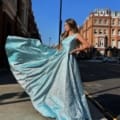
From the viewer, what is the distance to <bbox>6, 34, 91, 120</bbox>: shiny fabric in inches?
326

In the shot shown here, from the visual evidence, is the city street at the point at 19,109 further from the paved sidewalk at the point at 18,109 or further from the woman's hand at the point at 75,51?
the woman's hand at the point at 75,51

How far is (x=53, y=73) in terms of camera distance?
8711 mm

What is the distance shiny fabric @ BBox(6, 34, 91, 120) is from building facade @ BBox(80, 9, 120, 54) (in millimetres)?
132999

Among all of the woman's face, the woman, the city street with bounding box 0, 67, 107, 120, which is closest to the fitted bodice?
the woman

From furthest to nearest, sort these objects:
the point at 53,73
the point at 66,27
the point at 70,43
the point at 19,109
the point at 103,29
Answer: the point at 103,29, the point at 19,109, the point at 53,73, the point at 66,27, the point at 70,43

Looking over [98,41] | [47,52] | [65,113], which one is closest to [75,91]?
[65,113]

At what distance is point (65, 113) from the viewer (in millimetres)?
8195

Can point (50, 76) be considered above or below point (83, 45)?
below

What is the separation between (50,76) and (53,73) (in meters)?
0.09

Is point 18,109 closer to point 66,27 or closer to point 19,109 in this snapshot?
point 19,109

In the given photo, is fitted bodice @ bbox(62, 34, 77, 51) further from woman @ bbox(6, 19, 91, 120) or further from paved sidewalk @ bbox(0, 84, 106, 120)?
paved sidewalk @ bbox(0, 84, 106, 120)

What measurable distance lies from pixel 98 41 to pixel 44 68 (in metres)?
135

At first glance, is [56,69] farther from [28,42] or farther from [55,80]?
[28,42]

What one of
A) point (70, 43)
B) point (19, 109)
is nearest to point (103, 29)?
point (19, 109)
